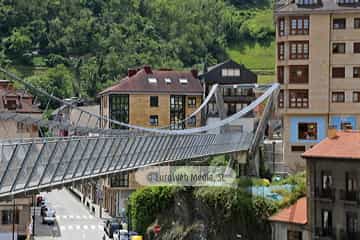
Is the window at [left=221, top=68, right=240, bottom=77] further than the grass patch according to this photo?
No

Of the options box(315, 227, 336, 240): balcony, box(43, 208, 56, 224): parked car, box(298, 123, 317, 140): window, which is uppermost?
box(298, 123, 317, 140): window

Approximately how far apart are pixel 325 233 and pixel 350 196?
2045mm

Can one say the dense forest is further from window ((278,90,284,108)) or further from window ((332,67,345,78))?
window ((332,67,345,78))

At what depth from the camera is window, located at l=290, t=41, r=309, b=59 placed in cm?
4950

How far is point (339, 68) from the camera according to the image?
49469 millimetres

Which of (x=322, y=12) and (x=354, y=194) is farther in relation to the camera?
(x=322, y=12)

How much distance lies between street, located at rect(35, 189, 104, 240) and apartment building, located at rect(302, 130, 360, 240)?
1575cm

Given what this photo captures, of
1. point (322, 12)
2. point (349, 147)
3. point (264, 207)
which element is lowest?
point (264, 207)

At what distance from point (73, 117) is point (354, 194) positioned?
147 ft

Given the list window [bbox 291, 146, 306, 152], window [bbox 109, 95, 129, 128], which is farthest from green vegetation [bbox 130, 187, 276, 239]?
window [bbox 109, 95, 129, 128]

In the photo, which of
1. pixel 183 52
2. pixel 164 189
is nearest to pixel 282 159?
pixel 164 189

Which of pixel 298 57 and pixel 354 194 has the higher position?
pixel 298 57

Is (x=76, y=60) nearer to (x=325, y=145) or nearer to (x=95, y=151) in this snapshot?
(x=325, y=145)

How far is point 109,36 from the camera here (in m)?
118
